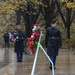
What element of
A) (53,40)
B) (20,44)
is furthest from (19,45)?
(53,40)

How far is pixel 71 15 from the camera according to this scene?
38.4 m

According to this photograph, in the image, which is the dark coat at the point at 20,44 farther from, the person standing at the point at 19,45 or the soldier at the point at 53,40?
the soldier at the point at 53,40

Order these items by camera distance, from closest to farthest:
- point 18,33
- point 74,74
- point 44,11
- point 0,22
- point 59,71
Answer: point 74,74, point 59,71, point 18,33, point 44,11, point 0,22

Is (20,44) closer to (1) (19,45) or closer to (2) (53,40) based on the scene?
(1) (19,45)

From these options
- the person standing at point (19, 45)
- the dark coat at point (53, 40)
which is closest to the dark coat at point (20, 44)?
the person standing at point (19, 45)

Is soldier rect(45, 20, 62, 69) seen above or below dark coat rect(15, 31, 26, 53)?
above

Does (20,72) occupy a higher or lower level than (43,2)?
lower

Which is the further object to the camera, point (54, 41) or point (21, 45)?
point (21, 45)

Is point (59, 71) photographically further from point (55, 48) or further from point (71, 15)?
point (71, 15)

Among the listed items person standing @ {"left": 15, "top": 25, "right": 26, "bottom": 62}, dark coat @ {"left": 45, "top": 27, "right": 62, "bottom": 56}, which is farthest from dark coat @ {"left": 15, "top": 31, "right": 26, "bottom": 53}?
dark coat @ {"left": 45, "top": 27, "right": 62, "bottom": 56}

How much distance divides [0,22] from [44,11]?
2073 centimetres

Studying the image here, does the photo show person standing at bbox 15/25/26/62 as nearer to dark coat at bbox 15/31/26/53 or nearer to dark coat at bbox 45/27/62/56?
dark coat at bbox 15/31/26/53

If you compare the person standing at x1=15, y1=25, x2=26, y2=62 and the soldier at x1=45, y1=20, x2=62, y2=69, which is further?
the person standing at x1=15, y1=25, x2=26, y2=62

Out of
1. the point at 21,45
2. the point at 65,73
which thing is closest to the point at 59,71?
the point at 65,73
